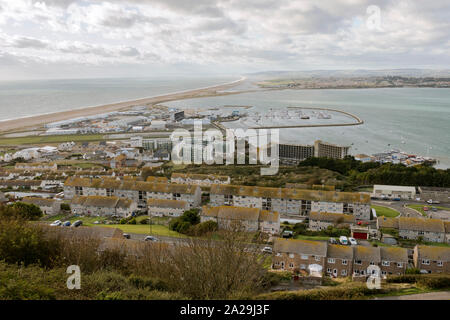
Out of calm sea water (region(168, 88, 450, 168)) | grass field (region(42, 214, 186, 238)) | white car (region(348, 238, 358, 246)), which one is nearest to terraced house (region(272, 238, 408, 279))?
white car (region(348, 238, 358, 246))

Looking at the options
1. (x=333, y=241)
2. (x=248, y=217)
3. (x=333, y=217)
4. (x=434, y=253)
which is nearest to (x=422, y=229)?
(x=434, y=253)

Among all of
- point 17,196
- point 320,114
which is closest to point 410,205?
point 17,196

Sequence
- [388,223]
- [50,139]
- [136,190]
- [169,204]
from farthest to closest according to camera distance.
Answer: [50,139]
[136,190]
[169,204]
[388,223]

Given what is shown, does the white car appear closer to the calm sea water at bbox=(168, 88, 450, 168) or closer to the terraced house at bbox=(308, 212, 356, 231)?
the terraced house at bbox=(308, 212, 356, 231)

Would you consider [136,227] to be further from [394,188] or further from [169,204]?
[394,188]

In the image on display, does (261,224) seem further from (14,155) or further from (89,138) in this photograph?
(89,138)
